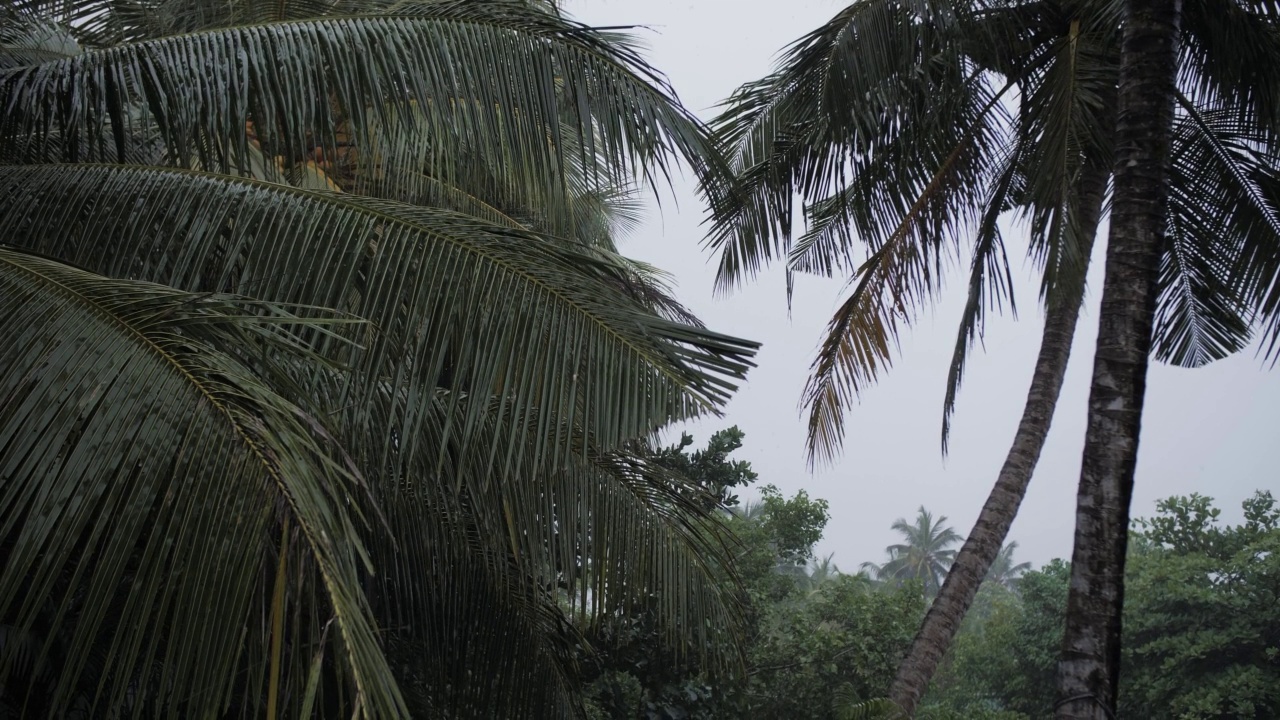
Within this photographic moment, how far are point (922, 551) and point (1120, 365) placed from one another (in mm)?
33577

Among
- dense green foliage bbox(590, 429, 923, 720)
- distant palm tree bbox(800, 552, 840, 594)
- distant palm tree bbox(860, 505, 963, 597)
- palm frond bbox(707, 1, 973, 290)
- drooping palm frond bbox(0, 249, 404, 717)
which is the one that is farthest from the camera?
distant palm tree bbox(860, 505, 963, 597)

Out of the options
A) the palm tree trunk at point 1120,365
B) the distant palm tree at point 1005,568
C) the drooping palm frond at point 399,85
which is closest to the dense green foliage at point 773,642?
the palm tree trunk at point 1120,365

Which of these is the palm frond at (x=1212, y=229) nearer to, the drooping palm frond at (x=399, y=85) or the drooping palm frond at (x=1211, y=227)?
the drooping palm frond at (x=1211, y=227)

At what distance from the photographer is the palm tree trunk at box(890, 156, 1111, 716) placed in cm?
600

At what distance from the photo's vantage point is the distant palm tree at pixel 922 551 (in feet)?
117

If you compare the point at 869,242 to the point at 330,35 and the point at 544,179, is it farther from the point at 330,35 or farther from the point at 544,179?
the point at 330,35

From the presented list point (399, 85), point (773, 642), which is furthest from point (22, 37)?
point (773, 642)

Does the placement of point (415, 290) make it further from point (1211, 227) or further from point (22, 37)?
point (1211, 227)

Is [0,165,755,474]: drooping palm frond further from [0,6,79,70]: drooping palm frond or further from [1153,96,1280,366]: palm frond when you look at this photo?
[1153,96,1280,366]: palm frond

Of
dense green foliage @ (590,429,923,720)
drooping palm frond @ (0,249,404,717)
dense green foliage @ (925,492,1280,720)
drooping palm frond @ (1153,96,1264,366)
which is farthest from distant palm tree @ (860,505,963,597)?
drooping palm frond @ (0,249,404,717)

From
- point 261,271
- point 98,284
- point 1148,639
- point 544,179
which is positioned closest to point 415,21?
point 544,179

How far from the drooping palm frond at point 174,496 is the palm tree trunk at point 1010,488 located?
16.0 ft

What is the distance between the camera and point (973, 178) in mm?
7305

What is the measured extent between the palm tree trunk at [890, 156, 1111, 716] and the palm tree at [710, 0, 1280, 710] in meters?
0.01
